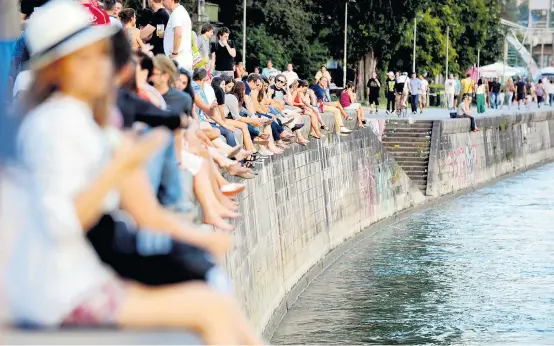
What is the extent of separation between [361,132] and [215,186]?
938 inches

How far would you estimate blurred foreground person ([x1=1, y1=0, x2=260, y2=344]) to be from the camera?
4051 millimetres

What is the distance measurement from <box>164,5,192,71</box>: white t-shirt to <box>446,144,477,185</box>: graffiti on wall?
2845cm

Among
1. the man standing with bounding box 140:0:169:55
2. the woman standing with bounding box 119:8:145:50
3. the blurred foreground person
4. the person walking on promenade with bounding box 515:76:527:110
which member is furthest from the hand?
the person walking on promenade with bounding box 515:76:527:110

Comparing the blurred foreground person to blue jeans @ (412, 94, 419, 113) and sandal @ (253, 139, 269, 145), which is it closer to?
sandal @ (253, 139, 269, 145)

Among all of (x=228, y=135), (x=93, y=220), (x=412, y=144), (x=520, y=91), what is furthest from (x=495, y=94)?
(x=93, y=220)

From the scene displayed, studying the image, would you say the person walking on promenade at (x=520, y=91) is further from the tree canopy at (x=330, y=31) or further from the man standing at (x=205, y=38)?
the man standing at (x=205, y=38)

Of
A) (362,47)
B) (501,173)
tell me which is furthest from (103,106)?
(362,47)

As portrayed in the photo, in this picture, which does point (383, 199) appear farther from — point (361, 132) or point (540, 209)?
point (540, 209)

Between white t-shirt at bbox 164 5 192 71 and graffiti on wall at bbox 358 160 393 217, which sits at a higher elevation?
white t-shirt at bbox 164 5 192 71

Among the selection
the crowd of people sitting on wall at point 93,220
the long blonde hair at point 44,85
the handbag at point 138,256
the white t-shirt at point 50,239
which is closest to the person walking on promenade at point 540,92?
the handbag at point 138,256

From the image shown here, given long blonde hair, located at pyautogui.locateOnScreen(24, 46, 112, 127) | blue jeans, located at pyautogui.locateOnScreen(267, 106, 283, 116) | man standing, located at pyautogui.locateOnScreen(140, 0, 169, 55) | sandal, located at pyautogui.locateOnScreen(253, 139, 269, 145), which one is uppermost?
man standing, located at pyautogui.locateOnScreen(140, 0, 169, 55)

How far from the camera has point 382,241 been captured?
104 ft

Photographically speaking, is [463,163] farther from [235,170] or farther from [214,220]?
[214,220]

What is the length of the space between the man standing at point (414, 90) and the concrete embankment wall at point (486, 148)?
2.59 metres
